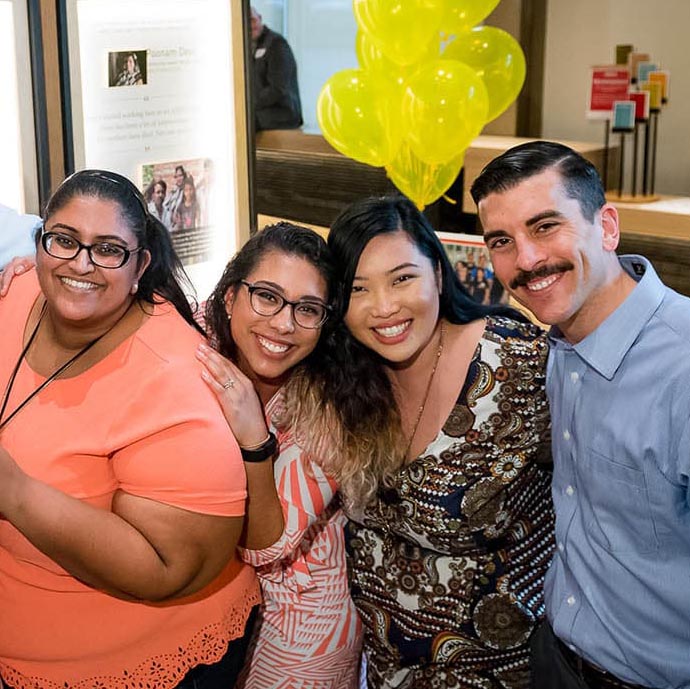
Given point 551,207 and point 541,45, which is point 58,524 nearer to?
point 551,207

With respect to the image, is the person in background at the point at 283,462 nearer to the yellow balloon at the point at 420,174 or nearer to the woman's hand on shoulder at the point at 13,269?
the woman's hand on shoulder at the point at 13,269

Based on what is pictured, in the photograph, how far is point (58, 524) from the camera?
1.40 m

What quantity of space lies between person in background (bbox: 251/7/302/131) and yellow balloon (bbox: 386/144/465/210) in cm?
168

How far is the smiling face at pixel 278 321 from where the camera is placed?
5.86 feet

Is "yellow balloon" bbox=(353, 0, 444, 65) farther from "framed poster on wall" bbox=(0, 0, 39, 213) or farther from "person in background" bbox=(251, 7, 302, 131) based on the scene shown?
"person in background" bbox=(251, 7, 302, 131)

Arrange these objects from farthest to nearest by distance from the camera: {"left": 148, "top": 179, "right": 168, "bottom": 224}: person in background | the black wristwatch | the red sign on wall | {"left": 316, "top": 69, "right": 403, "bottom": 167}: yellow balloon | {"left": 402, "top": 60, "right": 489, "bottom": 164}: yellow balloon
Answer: the red sign on wall, {"left": 316, "top": 69, "right": 403, "bottom": 167}: yellow balloon, {"left": 402, "top": 60, "right": 489, "bottom": 164}: yellow balloon, {"left": 148, "top": 179, "right": 168, "bottom": 224}: person in background, the black wristwatch

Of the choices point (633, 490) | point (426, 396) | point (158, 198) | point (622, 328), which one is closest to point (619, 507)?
point (633, 490)

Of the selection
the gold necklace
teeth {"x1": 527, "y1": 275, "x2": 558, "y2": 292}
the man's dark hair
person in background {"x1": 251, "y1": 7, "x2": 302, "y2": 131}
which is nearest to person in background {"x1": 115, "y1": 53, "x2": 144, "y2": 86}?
the gold necklace

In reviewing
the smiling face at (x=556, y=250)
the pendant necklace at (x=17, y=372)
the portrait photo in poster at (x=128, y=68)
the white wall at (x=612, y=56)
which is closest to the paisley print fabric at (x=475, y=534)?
the smiling face at (x=556, y=250)

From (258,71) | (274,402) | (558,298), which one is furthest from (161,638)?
(258,71)

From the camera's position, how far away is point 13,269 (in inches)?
70.0

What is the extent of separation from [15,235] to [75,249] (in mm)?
468

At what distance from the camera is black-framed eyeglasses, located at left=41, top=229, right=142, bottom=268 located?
1506 millimetres

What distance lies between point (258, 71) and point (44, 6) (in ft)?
9.92
